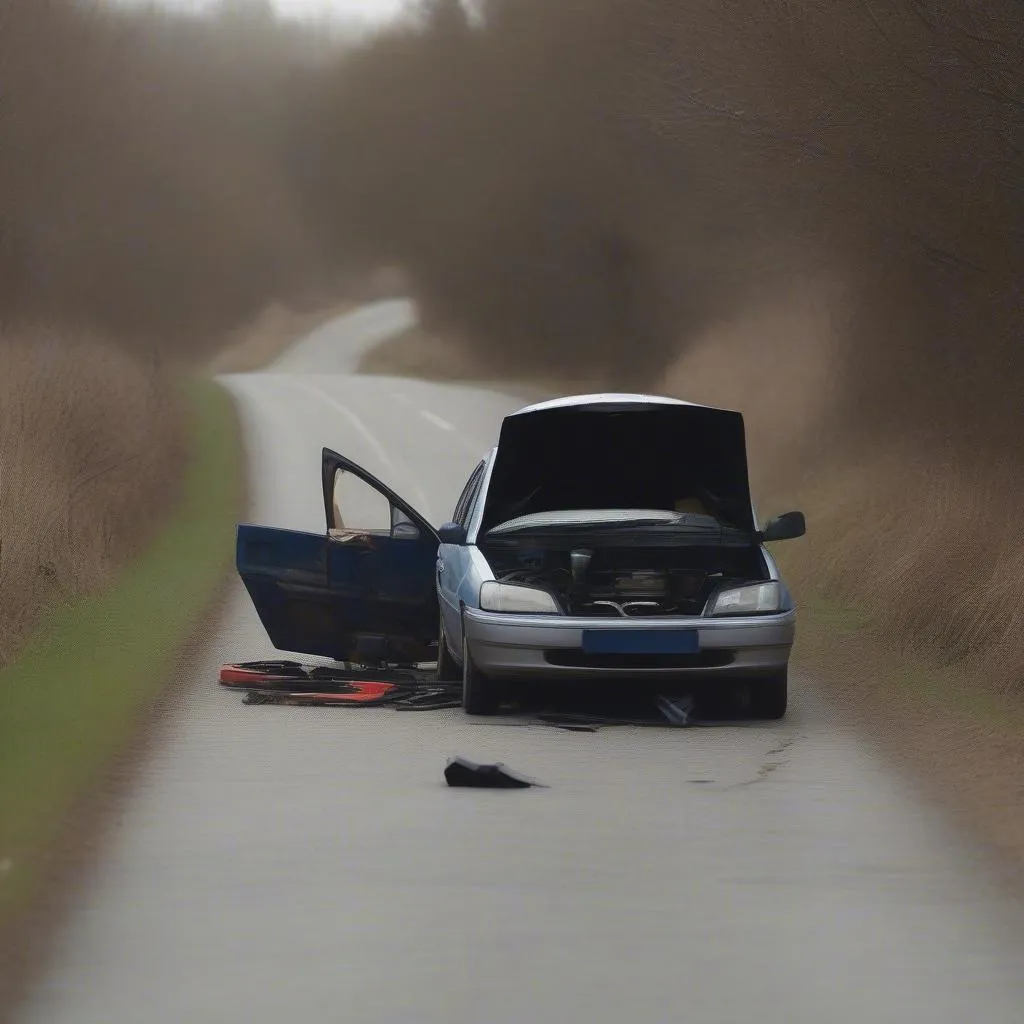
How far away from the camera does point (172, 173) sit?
95062 millimetres

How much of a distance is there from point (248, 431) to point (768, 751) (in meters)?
31.5

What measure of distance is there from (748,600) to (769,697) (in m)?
0.66

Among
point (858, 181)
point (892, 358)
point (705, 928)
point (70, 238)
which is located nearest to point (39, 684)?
point (705, 928)

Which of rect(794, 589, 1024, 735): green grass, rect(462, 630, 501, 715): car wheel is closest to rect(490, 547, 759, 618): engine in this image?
rect(462, 630, 501, 715): car wheel

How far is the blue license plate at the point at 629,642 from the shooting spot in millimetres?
11852

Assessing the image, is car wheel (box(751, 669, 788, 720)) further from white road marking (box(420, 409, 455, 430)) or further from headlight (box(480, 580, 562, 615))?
white road marking (box(420, 409, 455, 430))

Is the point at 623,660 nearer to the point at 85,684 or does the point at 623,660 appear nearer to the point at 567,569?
the point at 567,569

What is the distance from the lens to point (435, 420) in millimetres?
44281

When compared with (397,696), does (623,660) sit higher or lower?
higher

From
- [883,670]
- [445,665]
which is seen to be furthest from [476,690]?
[883,670]

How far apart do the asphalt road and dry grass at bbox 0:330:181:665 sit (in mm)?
5541

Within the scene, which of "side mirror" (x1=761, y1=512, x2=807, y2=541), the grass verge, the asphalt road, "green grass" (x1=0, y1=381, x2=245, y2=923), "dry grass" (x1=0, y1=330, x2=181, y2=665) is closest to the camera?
the asphalt road

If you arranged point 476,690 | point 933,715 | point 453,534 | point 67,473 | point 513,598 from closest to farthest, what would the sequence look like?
point 513,598
point 476,690
point 933,715
point 453,534
point 67,473

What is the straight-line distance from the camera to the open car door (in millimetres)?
13430
